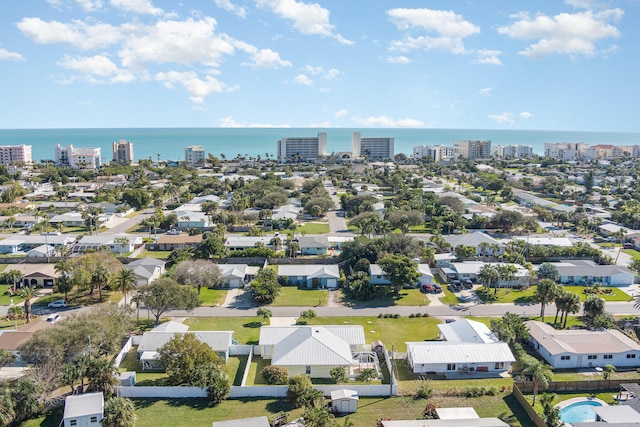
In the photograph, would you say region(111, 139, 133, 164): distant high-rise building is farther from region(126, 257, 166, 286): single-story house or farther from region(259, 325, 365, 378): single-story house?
region(259, 325, 365, 378): single-story house

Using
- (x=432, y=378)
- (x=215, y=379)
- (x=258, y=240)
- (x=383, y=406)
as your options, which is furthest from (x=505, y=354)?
(x=258, y=240)

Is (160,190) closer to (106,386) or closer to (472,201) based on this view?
(472,201)

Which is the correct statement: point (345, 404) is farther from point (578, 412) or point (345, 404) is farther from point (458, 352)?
point (578, 412)

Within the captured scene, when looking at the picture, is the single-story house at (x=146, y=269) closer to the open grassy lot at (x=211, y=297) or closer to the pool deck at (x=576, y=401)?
the open grassy lot at (x=211, y=297)

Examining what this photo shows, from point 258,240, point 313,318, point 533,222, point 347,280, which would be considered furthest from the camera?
point 533,222

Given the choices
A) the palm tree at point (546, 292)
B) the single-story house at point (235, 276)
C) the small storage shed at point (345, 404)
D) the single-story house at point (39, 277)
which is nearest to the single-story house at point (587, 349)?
the palm tree at point (546, 292)

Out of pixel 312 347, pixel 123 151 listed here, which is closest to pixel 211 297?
pixel 312 347

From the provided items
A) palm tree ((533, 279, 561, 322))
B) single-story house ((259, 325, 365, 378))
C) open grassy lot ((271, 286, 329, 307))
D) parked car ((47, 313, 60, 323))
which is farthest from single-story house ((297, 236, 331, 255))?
parked car ((47, 313, 60, 323))
